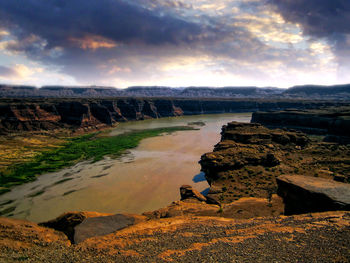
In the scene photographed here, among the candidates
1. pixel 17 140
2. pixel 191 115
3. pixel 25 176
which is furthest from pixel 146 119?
pixel 25 176

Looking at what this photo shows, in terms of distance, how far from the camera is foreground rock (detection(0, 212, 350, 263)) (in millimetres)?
9992

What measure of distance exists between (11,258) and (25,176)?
28.1m

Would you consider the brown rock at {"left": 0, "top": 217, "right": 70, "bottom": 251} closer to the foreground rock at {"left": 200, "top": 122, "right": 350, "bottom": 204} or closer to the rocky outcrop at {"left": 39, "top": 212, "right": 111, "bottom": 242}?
the rocky outcrop at {"left": 39, "top": 212, "right": 111, "bottom": 242}

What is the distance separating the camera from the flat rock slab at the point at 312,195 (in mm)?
14350

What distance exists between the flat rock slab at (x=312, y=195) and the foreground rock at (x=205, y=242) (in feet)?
5.05

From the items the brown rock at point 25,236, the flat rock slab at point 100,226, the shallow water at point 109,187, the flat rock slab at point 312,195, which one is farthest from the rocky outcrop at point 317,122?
the brown rock at point 25,236

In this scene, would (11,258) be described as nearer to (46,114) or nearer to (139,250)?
(139,250)

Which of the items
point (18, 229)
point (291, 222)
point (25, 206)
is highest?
point (291, 222)

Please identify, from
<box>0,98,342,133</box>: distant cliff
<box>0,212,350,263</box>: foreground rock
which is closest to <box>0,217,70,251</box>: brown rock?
<box>0,212,350,263</box>: foreground rock

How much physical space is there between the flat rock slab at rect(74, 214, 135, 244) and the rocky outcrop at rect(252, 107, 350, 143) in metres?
50.3

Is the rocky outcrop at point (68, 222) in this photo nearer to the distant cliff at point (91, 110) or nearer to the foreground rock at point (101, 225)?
the foreground rock at point (101, 225)

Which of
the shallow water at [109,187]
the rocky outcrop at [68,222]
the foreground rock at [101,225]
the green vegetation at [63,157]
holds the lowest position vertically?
the shallow water at [109,187]

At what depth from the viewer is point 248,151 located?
30.5m

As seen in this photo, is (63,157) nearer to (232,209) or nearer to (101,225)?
(101,225)
